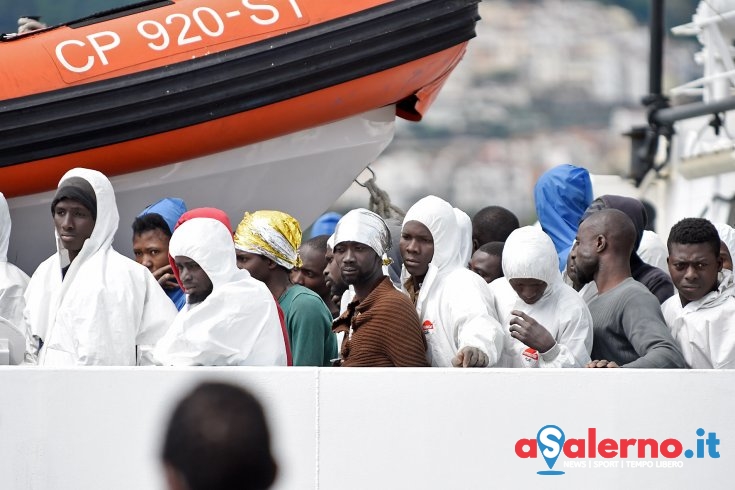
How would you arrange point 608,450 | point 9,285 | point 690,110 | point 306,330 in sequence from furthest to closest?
1. point 690,110
2. point 9,285
3. point 306,330
4. point 608,450

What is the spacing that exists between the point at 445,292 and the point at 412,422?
625 mm

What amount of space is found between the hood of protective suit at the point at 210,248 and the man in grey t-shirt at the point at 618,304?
931 mm

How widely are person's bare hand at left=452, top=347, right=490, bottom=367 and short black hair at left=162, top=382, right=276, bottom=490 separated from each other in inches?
20.3

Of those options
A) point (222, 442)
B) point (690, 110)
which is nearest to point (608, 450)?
point (222, 442)

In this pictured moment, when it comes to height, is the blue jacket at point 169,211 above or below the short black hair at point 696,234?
above

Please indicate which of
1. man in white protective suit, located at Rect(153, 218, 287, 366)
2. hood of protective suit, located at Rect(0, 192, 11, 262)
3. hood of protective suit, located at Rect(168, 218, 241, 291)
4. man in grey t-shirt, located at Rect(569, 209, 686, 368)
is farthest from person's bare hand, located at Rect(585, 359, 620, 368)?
hood of protective suit, located at Rect(0, 192, 11, 262)

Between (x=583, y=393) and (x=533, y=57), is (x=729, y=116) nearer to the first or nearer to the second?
(x=533, y=57)

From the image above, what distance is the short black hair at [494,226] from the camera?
4758 millimetres

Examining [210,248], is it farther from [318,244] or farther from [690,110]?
[690,110]

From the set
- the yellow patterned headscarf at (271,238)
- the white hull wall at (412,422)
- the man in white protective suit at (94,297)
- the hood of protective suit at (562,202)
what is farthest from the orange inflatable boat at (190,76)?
the white hull wall at (412,422)

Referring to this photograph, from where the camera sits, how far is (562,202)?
4.57m

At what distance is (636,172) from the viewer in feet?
31.2

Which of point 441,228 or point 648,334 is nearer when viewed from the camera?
point 648,334

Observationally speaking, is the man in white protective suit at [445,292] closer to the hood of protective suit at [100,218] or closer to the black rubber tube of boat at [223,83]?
the hood of protective suit at [100,218]
